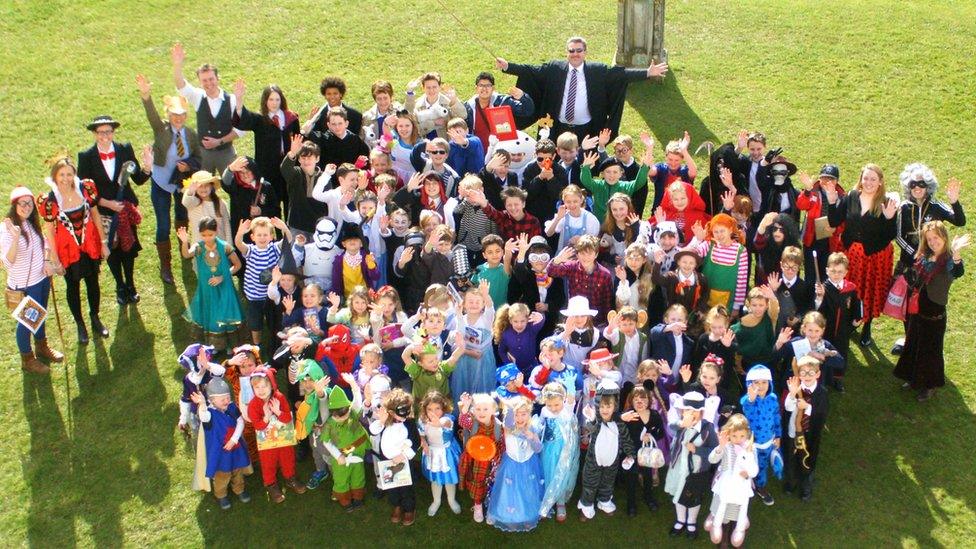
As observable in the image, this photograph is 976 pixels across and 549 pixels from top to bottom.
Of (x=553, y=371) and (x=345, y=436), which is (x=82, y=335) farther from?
(x=553, y=371)

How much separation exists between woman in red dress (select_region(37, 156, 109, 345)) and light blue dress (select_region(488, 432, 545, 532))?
5.27 m

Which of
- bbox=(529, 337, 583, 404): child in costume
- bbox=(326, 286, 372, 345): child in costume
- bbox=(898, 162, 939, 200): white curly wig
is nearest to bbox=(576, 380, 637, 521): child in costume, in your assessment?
bbox=(529, 337, 583, 404): child in costume

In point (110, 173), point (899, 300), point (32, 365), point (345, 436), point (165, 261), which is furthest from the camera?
point (165, 261)

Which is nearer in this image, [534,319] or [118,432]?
[534,319]

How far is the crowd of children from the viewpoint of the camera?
9.47 metres

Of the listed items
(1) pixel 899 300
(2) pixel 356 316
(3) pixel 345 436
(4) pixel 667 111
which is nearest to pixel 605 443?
(3) pixel 345 436

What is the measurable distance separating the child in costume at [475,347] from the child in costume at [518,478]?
81cm

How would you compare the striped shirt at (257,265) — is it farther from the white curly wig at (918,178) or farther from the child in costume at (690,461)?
the white curly wig at (918,178)

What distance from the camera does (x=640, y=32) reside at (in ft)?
57.2

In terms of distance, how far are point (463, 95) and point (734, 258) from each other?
732cm

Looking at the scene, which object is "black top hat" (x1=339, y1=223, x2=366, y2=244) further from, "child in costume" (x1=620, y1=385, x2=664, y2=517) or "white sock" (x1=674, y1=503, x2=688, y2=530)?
"white sock" (x1=674, y1=503, x2=688, y2=530)

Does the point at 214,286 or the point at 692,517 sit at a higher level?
the point at 214,286

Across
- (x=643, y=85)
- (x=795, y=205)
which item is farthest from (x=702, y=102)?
(x=795, y=205)

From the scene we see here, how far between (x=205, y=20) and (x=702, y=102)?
8.94m
